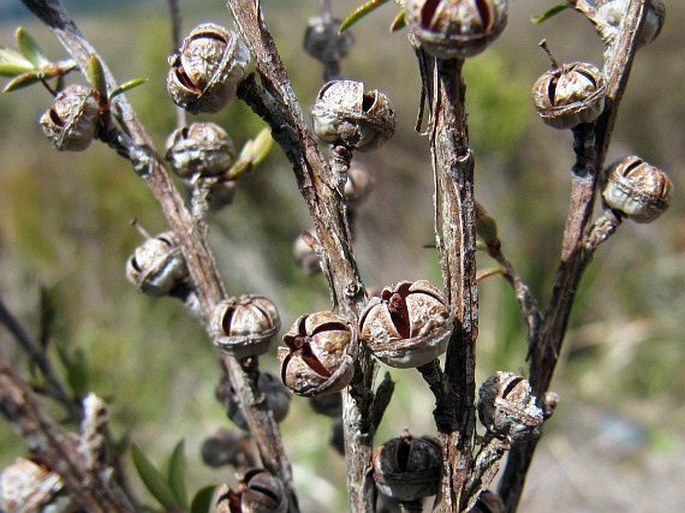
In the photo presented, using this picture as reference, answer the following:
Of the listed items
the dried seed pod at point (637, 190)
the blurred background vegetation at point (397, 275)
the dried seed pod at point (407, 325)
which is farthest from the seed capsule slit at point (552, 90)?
the blurred background vegetation at point (397, 275)

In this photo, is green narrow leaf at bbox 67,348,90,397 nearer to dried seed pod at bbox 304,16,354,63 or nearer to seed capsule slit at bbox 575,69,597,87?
dried seed pod at bbox 304,16,354,63

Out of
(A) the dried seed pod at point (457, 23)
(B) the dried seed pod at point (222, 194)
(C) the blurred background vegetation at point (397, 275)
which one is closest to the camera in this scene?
(A) the dried seed pod at point (457, 23)

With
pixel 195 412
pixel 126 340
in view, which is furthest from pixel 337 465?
pixel 126 340

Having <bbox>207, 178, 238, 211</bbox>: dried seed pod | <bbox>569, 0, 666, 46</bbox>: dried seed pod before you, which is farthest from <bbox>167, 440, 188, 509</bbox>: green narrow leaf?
<bbox>569, 0, 666, 46</bbox>: dried seed pod

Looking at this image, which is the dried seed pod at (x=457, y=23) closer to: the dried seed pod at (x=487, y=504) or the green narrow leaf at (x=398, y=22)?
the green narrow leaf at (x=398, y=22)

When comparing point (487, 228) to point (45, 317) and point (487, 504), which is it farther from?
point (45, 317)

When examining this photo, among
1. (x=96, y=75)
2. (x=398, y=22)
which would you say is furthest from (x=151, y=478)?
(x=398, y=22)
